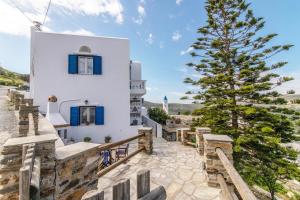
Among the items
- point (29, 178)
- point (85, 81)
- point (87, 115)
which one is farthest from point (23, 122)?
point (85, 81)

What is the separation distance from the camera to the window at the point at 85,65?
8.90m

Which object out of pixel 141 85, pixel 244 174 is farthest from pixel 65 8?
pixel 244 174

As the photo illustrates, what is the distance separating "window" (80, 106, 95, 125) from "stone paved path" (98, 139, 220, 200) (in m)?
4.82

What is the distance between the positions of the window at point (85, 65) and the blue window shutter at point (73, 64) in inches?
7.4

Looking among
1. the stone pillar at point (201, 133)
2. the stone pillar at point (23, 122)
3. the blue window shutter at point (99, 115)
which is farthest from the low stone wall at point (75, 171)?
the blue window shutter at point (99, 115)

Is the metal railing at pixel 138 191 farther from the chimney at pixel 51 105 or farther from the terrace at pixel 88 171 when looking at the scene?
the chimney at pixel 51 105

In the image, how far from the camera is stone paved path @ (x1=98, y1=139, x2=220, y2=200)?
3.21 m

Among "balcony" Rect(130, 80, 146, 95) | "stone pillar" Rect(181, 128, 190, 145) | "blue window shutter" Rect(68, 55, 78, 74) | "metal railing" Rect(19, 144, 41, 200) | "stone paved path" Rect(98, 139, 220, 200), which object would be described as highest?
"blue window shutter" Rect(68, 55, 78, 74)

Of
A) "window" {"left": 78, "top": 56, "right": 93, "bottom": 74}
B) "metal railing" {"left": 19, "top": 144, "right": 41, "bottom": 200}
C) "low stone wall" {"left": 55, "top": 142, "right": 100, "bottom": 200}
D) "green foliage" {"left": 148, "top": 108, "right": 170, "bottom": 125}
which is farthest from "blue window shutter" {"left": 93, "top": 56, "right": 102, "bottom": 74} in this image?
"metal railing" {"left": 19, "top": 144, "right": 41, "bottom": 200}

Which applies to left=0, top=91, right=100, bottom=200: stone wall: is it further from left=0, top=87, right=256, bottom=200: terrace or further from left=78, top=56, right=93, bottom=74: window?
left=78, top=56, right=93, bottom=74: window

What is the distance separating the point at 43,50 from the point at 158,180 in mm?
8969

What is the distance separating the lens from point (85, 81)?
895 centimetres

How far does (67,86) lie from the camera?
867cm

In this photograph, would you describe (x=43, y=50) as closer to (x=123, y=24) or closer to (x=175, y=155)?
(x=123, y=24)
